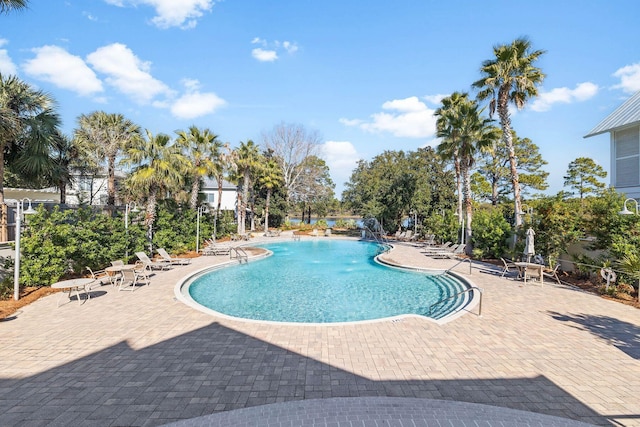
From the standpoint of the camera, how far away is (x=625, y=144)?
61.8ft

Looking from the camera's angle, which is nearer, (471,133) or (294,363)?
(294,363)

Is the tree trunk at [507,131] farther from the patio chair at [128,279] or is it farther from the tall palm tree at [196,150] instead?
the tall palm tree at [196,150]

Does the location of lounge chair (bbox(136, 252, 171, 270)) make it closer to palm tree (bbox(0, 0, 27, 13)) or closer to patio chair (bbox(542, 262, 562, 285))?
palm tree (bbox(0, 0, 27, 13))

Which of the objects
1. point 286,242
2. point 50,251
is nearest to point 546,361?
point 50,251

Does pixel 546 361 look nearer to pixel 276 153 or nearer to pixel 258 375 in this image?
pixel 258 375

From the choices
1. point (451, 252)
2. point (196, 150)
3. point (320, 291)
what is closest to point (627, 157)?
point (451, 252)

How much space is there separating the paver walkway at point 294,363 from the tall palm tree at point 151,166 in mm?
7513

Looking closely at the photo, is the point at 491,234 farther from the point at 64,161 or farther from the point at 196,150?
the point at 64,161

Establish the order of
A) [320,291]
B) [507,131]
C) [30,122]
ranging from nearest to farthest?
[320,291] < [30,122] < [507,131]

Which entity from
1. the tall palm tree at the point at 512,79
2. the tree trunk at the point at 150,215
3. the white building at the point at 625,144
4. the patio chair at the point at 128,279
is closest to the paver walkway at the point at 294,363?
the patio chair at the point at 128,279

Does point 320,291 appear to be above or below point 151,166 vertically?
below

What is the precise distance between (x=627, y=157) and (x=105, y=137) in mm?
30502

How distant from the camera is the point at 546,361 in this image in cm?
482

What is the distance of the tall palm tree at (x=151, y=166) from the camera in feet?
44.8
